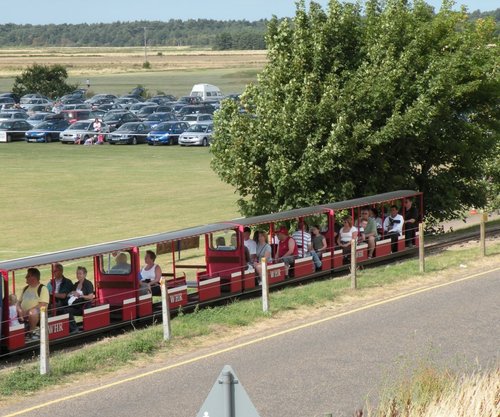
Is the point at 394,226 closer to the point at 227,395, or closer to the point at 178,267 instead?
the point at 178,267

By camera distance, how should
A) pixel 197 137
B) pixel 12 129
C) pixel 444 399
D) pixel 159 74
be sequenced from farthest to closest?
pixel 159 74, pixel 12 129, pixel 197 137, pixel 444 399

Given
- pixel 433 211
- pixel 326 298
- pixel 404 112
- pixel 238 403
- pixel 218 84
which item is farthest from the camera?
pixel 218 84

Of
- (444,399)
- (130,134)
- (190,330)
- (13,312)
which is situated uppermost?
(444,399)

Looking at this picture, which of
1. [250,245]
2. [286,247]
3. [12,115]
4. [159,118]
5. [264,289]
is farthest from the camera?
[12,115]

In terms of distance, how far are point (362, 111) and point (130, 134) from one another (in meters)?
39.1

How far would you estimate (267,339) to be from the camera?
17438mm

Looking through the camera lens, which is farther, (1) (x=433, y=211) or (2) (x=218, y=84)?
(2) (x=218, y=84)

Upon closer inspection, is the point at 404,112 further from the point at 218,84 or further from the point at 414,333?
the point at 218,84

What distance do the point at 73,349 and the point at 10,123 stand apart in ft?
176

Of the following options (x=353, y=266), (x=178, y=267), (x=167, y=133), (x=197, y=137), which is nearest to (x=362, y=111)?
(x=353, y=266)

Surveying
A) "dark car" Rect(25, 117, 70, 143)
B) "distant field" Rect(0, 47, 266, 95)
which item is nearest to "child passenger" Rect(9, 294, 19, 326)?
"dark car" Rect(25, 117, 70, 143)

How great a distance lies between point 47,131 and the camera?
68.5 m

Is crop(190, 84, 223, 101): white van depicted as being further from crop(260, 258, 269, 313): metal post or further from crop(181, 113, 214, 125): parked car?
crop(260, 258, 269, 313): metal post

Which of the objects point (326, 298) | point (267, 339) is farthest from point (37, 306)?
point (326, 298)
